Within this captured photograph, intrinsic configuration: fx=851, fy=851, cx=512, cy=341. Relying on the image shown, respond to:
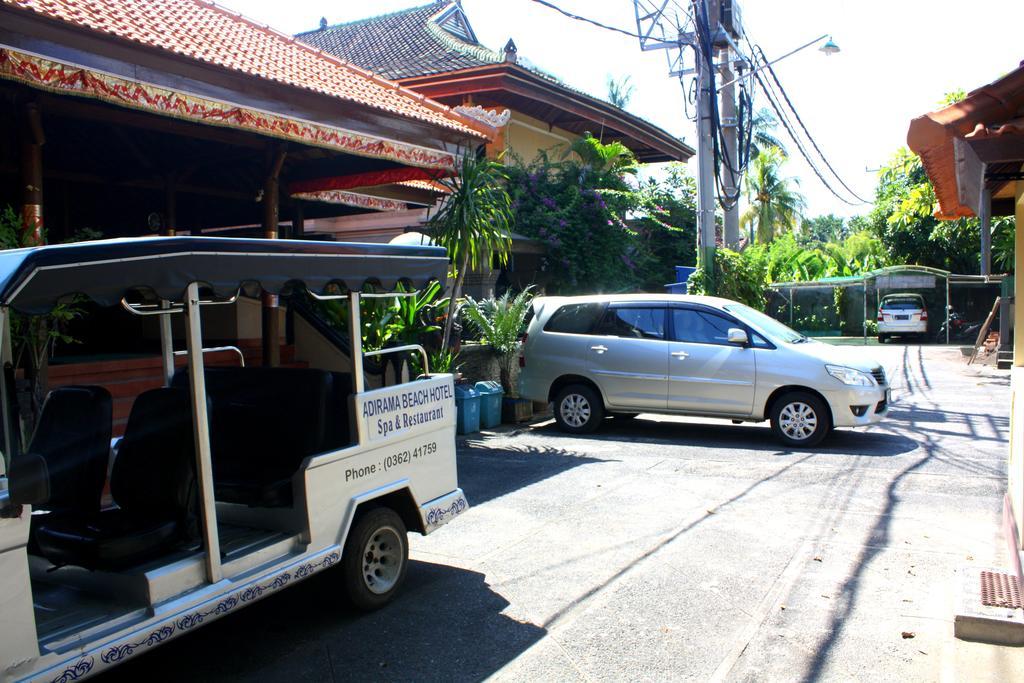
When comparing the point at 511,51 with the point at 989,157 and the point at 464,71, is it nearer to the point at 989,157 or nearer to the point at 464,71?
the point at 464,71

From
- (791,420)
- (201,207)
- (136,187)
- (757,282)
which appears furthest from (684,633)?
(757,282)

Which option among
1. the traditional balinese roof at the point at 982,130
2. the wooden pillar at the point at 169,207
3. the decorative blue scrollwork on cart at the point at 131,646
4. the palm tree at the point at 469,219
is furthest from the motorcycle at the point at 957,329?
the decorative blue scrollwork on cart at the point at 131,646

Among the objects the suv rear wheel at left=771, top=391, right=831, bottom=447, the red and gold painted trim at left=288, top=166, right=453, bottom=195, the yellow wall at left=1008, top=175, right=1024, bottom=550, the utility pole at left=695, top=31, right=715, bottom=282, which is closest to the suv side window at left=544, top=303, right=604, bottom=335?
the red and gold painted trim at left=288, top=166, right=453, bottom=195

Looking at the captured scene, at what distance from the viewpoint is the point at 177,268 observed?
381cm

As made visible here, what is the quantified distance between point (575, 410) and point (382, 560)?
6206mm

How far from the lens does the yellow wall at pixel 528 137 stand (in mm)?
21906

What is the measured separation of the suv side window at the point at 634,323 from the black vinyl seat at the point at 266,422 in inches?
245

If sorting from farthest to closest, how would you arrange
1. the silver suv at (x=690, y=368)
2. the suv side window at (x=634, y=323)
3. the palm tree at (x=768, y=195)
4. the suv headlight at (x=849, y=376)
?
the palm tree at (x=768, y=195) < the suv side window at (x=634, y=323) < the silver suv at (x=690, y=368) < the suv headlight at (x=849, y=376)

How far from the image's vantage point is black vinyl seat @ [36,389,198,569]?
13.0 ft

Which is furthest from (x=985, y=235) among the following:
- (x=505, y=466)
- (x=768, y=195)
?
(x=768, y=195)

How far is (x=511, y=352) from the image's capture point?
12.6 metres

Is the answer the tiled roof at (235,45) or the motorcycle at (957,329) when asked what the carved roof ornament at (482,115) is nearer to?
the tiled roof at (235,45)

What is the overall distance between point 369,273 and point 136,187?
8.92m

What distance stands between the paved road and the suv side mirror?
4.82 ft
